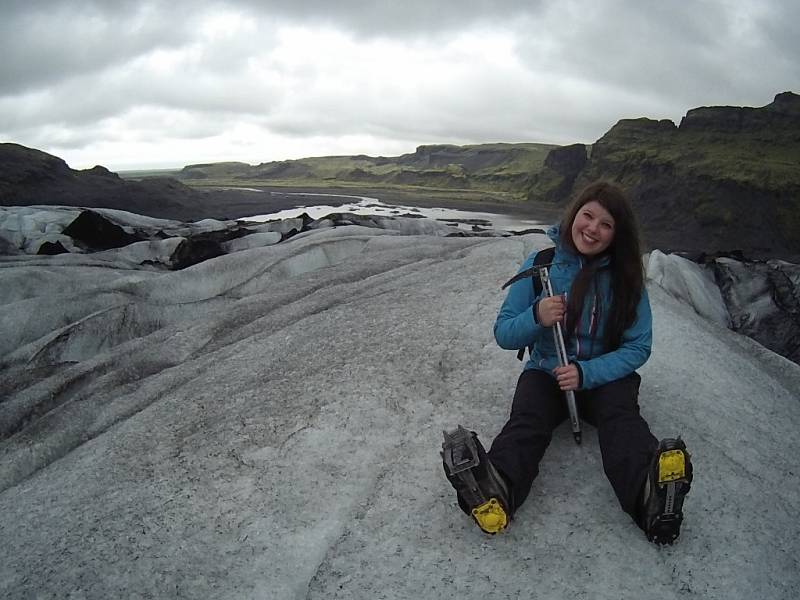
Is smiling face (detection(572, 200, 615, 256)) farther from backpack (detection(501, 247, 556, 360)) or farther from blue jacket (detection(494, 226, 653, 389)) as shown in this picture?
backpack (detection(501, 247, 556, 360))

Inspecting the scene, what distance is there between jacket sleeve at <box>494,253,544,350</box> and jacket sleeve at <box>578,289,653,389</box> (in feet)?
1.32

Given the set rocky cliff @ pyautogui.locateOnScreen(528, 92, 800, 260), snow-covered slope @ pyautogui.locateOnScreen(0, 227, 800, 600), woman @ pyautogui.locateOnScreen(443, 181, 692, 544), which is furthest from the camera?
rocky cliff @ pyautogui.locateOnScreen(528, 92, 800, 260)

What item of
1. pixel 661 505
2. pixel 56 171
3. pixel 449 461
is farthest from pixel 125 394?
pixel 56 171

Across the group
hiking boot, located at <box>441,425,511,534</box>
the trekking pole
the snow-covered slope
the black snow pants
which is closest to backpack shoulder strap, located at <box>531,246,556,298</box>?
the trekking pole

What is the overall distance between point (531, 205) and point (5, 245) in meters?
63.7

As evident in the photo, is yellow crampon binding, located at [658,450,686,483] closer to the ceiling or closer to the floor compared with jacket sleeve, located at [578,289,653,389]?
Result: closer to the floor

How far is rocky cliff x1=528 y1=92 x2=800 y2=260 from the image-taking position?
40812 mm

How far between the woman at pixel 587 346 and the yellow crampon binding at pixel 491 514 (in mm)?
14

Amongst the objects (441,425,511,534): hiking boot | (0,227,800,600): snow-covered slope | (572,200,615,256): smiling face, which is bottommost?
(0,227,800,600): snow-covered slope

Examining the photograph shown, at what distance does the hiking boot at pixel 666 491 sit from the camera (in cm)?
291

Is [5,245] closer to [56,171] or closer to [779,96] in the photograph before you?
[56,171]

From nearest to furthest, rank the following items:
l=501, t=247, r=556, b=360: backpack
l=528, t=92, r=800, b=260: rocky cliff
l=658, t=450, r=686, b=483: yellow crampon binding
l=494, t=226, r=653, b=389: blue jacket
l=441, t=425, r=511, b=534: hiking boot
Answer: l=658, t=450, r=686, b=483: yellow crampon binding < l=441, t=425, r=511, b=534: hiking boot < l=494, t=226, r=653, b=389: blue jacket < l=501, t=247, r=556, b=360: backpack < l=528, t=92, r=800, b=260: rocky cliff

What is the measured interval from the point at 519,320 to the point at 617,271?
79cm

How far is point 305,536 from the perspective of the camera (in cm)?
356
